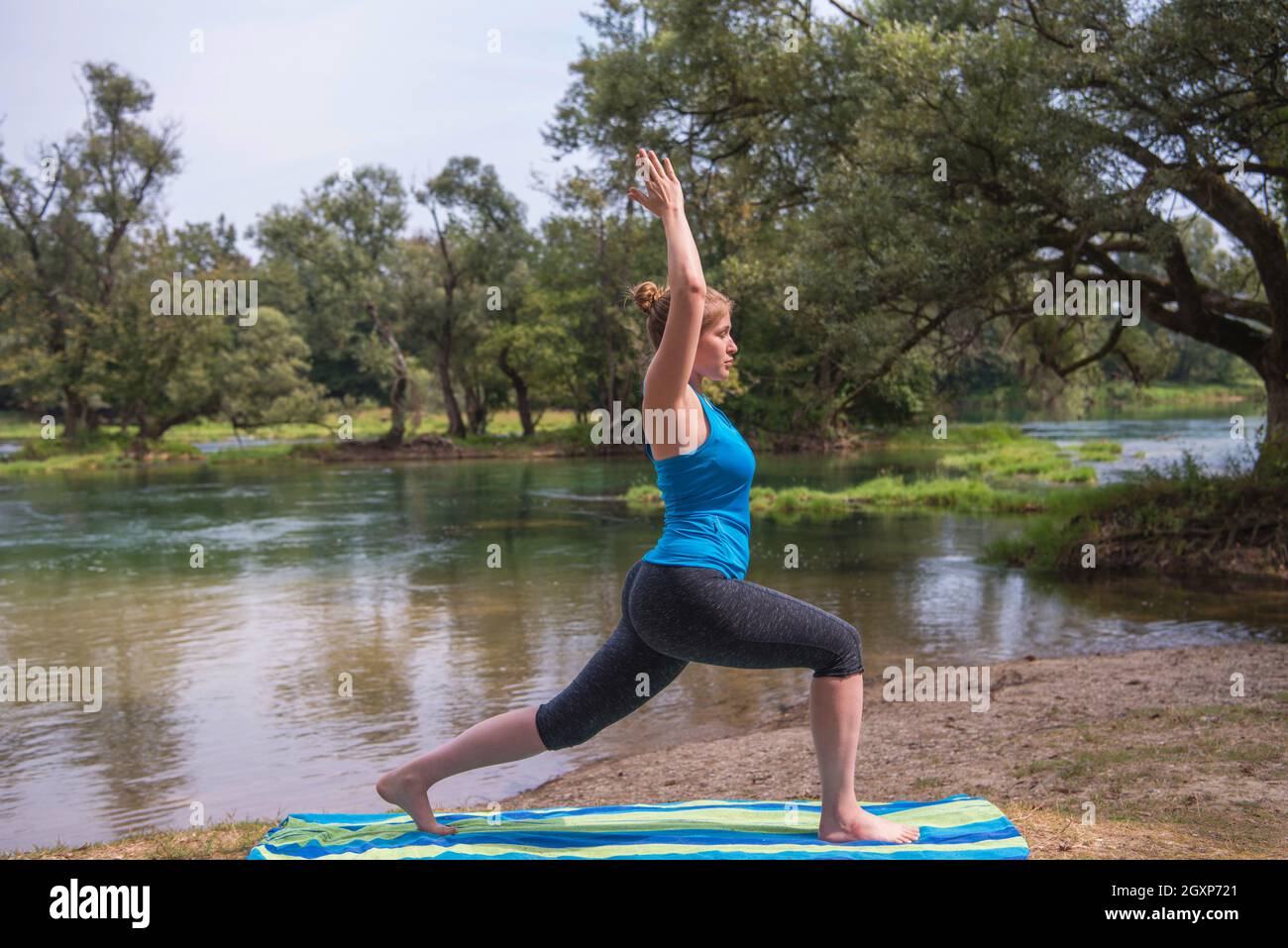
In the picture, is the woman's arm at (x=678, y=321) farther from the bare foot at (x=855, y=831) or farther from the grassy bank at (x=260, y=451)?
the grassy bank at (x=260, y=451)

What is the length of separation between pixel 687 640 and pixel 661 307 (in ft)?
4.13

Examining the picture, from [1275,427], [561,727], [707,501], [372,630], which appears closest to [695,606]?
[707,501]

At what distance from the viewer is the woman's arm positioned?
13.3 feet

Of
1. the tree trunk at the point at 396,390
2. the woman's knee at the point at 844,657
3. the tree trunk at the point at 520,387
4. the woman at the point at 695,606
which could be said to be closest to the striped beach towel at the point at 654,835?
the woman at the point at 695,606

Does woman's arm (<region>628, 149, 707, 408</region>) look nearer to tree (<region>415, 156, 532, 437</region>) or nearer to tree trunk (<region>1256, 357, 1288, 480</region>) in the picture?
tree trunk (<region>1256, 357, 1288, 480</region>)

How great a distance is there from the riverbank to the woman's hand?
292 cm

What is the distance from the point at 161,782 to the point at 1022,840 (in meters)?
6.55

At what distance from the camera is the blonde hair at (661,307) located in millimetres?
4383

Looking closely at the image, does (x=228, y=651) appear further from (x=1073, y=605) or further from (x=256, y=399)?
(x=256, y=399)

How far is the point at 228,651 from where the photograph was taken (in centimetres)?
1354

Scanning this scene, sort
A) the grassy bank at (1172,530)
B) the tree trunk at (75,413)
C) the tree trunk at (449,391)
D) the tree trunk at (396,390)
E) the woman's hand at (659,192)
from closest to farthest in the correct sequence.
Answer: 1. the woman's hand at (659,192)
2. the grassy bank at (1172,530)
3. the tree trunk at (396,390)
4. the tree trunk at (75,413)
5. the tree trunk at (449,391)

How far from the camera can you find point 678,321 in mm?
4074
